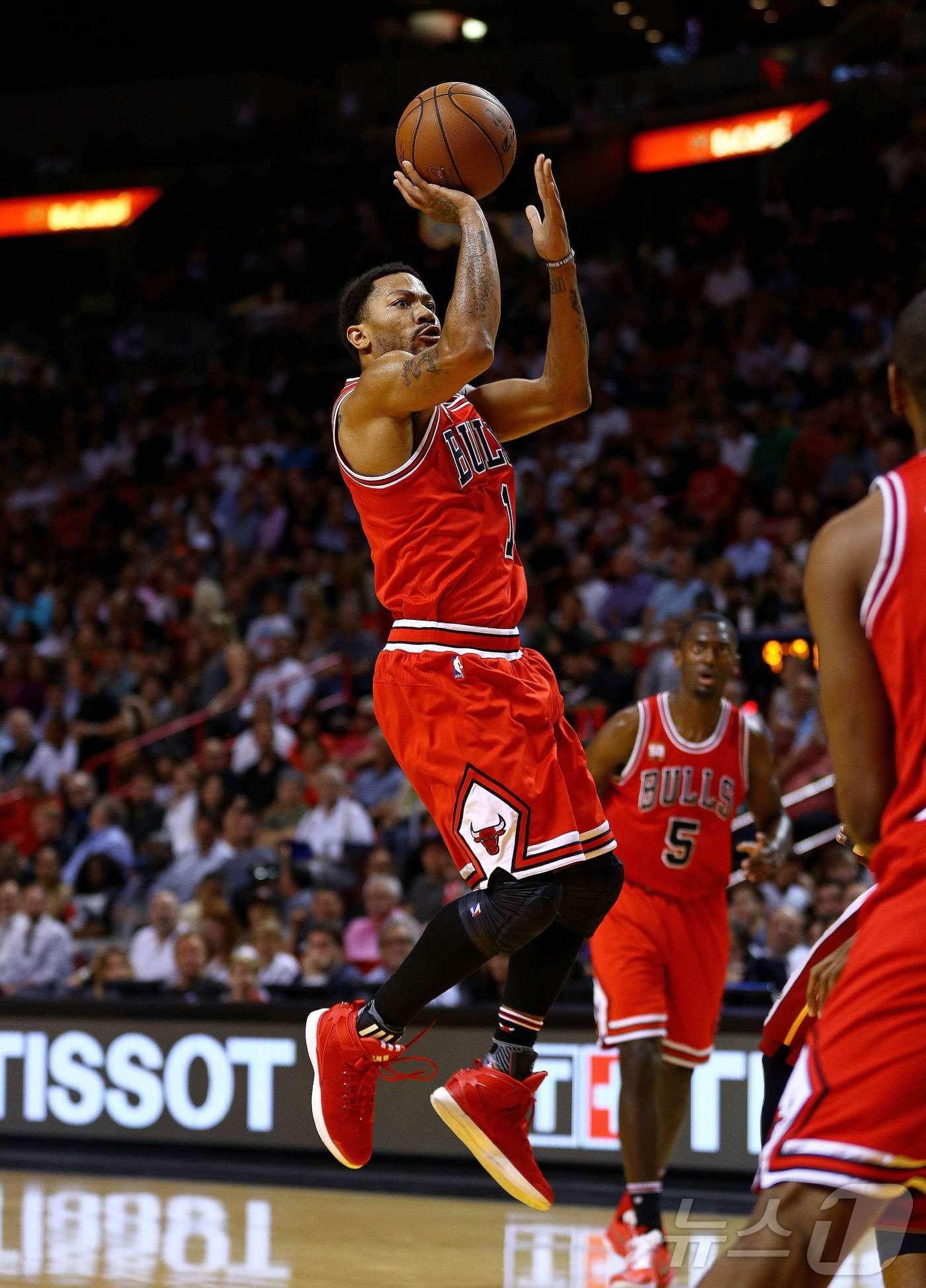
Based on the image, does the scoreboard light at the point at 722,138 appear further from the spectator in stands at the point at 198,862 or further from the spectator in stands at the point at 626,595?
the spectator in stands at the point at 198,862

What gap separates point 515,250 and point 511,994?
15.0m

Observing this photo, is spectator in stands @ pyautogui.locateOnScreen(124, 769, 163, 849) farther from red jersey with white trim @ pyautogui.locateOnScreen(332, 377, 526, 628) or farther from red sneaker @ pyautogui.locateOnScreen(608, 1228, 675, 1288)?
red jersey with white trim @ pyautogui.locateOnScreen(332, 377, 526, 628)

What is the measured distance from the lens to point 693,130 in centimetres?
1914

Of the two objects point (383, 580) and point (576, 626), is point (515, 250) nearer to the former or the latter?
point (576, 626)

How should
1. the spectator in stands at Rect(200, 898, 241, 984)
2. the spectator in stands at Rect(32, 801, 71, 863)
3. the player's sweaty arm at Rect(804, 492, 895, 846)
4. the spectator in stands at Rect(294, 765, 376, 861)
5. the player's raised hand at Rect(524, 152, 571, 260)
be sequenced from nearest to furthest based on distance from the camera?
the player's sweaty arm at Rect(804, 492, 895, 846)
the player's raised hand at Rect(524, 152, 571, 260)
the spectator in stands at Rect(200, 898, 241, 984)
the spectator in stands at Rect(294, 765, 376, 861)
the spectator in stands at Rect(32, 801, 71, 863)

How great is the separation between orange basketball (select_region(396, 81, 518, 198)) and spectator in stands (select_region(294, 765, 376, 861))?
21.0 feet

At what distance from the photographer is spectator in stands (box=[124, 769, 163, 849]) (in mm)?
11883

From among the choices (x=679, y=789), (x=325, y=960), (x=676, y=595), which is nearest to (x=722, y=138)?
(x=676, y=595)

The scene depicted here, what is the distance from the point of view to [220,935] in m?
9.80

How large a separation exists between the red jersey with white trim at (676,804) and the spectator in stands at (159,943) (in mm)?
4026

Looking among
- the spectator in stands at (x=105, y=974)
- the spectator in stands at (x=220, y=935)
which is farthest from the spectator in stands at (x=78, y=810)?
the spectator in stands at (x=220, y=935)

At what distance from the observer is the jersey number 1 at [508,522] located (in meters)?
4.52

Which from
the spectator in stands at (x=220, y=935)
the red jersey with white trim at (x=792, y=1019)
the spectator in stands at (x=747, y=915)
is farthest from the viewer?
the spectator in stands at (x=220, y=935)

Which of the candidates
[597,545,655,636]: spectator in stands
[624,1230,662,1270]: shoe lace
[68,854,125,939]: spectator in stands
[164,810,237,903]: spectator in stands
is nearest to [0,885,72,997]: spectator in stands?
[68,854,125,939]: spectator in stands
